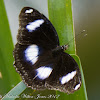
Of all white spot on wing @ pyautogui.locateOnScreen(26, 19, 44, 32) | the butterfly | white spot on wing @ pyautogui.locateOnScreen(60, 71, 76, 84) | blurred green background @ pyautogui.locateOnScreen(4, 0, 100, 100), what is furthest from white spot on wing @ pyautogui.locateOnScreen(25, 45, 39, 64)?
blurred green background @ pyautogui.locateOnScreen(4, 0, 100, 100)

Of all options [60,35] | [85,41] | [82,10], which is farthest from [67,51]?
[82,10]

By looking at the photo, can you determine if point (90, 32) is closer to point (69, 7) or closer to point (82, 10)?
point (82, 10)

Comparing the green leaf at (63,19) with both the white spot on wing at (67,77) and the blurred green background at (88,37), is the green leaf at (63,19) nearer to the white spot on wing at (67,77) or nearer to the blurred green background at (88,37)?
the white spot on wing at (67,77)

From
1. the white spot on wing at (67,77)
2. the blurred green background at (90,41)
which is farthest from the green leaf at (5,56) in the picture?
the blurred green background at (90,41)

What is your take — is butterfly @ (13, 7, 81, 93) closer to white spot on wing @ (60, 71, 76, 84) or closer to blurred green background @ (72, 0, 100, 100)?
white spot on wing @ (60, 71, 76, 84)

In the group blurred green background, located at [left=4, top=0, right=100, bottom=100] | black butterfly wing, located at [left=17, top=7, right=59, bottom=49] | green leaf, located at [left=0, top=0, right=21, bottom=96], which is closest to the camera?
green leaf, located at [left=0, top=0, right=21, bottom=96]

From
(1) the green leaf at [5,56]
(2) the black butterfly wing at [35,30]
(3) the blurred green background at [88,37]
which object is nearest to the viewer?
(1) the green leaf at [5,56]
